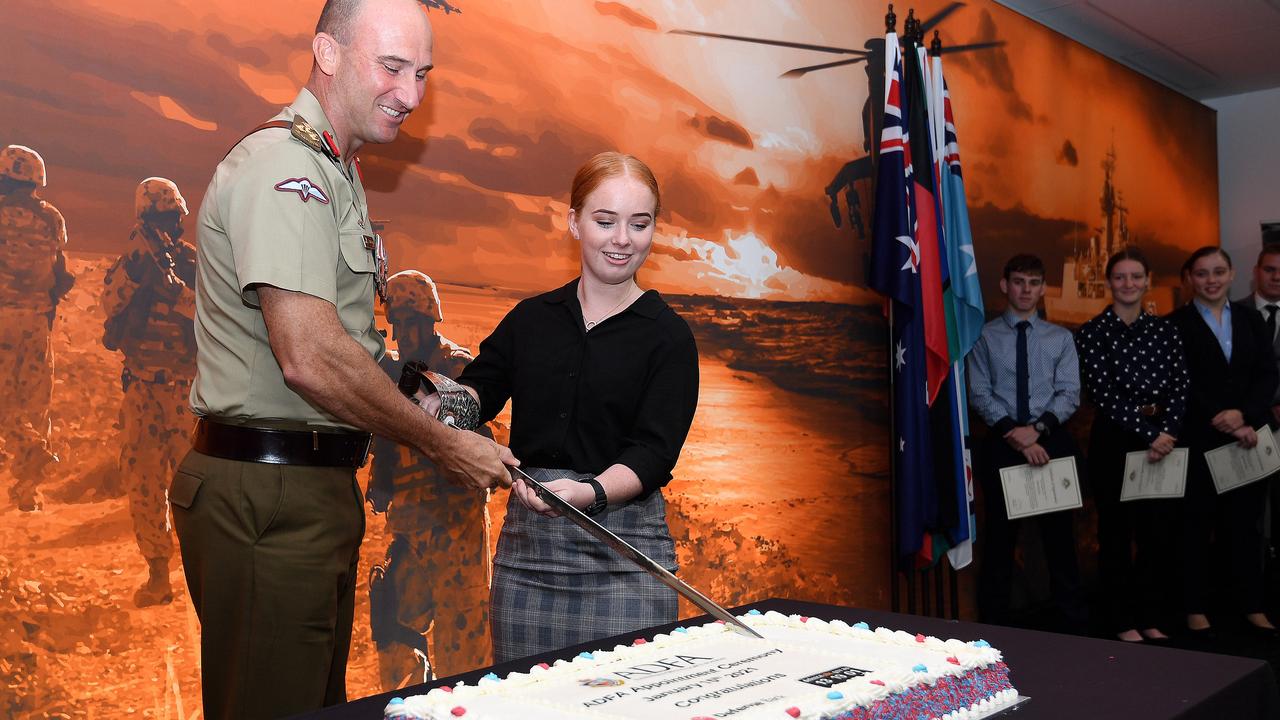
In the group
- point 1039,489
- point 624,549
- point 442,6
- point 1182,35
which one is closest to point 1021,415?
point 1039,489

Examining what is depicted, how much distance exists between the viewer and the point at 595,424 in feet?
6.04

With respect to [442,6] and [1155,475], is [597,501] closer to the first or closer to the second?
[442,6]

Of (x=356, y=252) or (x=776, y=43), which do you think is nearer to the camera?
(x=356, y=252)

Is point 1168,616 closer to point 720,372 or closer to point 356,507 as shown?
point 720,372

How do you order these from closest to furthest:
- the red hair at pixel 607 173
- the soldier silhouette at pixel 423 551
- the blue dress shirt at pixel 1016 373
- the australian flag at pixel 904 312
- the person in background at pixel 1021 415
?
the red hair at pixel 607 173 → the soldier silhouette at pixel 423 551 → the australian flag at pixel 904 312 → the person in background at pixel 1021 415 → the blue dress shirt at pixel 1016 373

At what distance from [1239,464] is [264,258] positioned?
442 cm

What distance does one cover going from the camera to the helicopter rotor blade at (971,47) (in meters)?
4.55

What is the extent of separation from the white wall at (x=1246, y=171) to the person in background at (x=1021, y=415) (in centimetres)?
304

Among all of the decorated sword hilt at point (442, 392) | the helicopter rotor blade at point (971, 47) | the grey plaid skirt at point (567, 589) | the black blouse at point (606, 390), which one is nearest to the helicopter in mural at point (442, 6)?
the black blouse at point (606, 390)

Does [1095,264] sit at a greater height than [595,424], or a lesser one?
greater

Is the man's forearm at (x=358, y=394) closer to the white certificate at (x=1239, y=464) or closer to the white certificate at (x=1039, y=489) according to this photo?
the white certificate at (x=1039, y=489)

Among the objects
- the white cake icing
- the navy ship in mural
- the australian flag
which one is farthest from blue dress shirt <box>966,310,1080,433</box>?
the white cake icing

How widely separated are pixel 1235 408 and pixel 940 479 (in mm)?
1702

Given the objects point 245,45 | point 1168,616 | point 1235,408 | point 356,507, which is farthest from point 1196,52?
point 356,507
